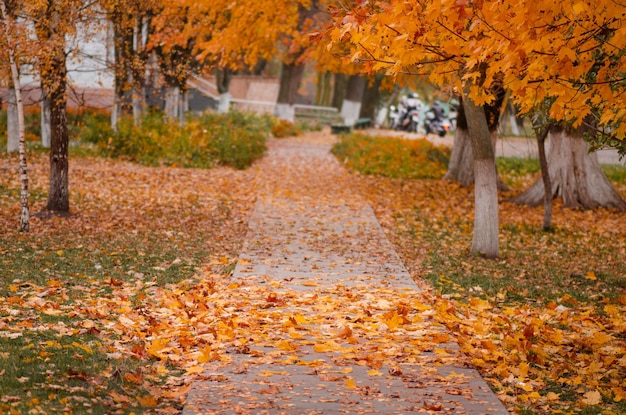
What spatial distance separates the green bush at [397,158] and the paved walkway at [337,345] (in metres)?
9.68

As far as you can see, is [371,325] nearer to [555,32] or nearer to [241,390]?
[241,390]

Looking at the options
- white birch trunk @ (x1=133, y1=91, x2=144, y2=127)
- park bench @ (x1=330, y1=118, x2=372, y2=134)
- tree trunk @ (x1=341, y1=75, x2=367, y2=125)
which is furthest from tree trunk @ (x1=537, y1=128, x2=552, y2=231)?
tree trunk @ (x1=341, y1=75, x2=367, y2=125)

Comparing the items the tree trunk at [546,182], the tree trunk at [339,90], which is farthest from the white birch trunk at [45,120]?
the tree trunk at [339,90]

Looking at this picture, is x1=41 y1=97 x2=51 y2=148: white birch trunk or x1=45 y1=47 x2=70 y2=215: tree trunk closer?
x1=45 y1=47 x2=70 y2=215: tree trunk

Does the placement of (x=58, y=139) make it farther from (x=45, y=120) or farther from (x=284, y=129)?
(x=284, y=129)

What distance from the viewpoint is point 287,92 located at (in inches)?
1688

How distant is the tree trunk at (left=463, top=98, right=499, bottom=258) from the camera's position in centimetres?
1190

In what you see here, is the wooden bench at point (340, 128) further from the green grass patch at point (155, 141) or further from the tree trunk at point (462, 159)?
the tree trunk at point (462, 159)

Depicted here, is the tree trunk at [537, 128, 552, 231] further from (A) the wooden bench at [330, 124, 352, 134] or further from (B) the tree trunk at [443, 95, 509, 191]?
(A) the wooden bench at [330, 124, 352, 134]

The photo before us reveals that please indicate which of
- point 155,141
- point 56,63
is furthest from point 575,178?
point 56,63

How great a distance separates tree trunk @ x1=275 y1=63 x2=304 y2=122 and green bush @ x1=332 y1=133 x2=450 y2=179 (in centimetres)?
1479

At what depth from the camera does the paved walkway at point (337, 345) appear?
6035 mm

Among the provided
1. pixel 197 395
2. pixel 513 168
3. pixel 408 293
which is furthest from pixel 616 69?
pixel 513 168

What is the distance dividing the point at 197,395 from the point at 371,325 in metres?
2.42
